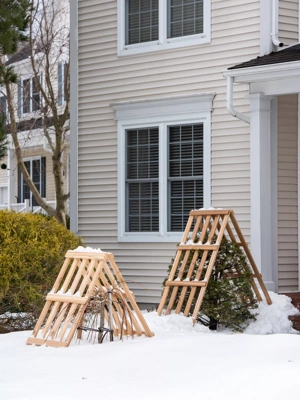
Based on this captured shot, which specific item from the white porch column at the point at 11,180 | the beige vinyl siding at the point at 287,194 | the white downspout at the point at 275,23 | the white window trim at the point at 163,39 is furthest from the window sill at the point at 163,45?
the white porch column at the point at 11,180

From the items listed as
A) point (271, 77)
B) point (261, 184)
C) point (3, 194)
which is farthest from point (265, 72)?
point (3, 194)

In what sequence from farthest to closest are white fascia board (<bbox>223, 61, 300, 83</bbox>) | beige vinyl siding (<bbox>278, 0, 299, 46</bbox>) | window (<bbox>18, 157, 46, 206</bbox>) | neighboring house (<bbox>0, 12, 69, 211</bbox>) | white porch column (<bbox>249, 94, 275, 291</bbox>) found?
window (<bbox>18, 157, 46, 206</bbox>) → neighboring house (<bbox>0, 12, 69, 211</bbox>) → beige vinyl siding (<bbox>278, 0, 299, 46</bbox>) → white porch column (<bbox>249, 94, 275, 291</bbox>) → white fascia board (<bbox>223, 61, 300, 83</bbox>)

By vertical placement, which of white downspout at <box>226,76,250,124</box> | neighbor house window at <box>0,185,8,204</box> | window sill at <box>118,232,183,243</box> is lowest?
window sill at <box>118,232,183,243</box>

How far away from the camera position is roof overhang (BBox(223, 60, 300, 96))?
11.0m

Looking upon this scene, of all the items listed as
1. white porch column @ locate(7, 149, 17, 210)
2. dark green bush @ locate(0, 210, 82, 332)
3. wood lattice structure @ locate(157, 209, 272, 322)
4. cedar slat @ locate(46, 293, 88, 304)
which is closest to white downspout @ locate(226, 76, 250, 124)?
wood lattice structure @ locate(157, 209, 272, 322)

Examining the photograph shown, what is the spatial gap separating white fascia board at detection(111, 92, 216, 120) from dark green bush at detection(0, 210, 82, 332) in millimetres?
3487

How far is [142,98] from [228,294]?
4.78m

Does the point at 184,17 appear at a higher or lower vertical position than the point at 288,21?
higher

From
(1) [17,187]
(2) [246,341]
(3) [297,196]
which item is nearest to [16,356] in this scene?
(2) [246,341]

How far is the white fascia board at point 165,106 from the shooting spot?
508 inches

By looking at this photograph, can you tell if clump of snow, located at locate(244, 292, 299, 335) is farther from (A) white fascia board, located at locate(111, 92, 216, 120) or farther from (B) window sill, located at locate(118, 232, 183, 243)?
(A) white fascia board, located at locate(111, 92, 216, 120)

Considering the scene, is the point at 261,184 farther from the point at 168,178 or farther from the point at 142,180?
the point at 142,180

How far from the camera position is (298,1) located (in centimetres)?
1255

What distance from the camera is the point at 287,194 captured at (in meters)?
12.3
